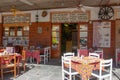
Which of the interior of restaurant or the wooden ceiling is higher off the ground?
the wooden ceiling

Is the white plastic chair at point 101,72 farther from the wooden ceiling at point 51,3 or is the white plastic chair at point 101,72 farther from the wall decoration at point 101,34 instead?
the wall decoration at point 101,34

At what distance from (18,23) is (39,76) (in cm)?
566

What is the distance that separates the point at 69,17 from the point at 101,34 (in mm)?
1998

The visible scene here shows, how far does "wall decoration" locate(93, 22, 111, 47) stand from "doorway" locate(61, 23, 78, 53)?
123 centimetres

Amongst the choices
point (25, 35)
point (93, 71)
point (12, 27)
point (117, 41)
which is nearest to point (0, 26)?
point (12, 27)

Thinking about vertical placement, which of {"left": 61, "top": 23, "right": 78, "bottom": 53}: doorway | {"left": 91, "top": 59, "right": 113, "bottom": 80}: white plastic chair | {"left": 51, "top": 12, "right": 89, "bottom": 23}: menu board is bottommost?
{"left": 91, "top": 59, "right": 113, "bottom": 80}: white plastic chair

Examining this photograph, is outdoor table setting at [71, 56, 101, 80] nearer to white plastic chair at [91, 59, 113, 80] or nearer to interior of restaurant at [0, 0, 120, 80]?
white plastic chair at [91, 59, 113, 80]

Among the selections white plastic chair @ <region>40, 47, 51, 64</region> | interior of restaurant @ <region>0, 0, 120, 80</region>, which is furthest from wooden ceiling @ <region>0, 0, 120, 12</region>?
white plastic chair @ <region>40, 47, 51, 64</region>

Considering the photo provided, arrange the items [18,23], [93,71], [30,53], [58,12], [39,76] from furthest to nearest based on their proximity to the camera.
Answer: [18,23], [58,12], [30,53], [39,76], [93,71]

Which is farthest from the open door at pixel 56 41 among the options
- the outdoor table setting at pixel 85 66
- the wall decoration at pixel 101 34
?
the outdoor table setting at pixel 85 66

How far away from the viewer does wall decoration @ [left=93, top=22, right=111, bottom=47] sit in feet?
31.6

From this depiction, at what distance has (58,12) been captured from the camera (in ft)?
34.0

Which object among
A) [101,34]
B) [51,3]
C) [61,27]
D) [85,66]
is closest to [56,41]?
[61,27]

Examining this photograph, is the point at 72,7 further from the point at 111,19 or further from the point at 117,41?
the point at 117,41
